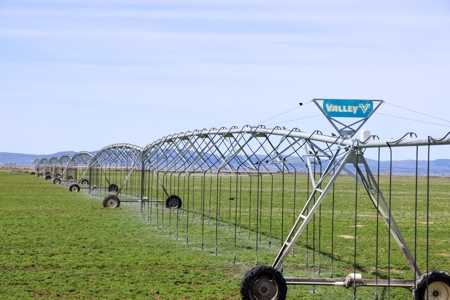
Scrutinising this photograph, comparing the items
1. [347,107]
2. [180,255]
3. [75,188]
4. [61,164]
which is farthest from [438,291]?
[61,164]

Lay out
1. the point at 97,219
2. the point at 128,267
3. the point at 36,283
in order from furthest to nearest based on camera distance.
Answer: the point at 97,219 → the point at 128,267 → the point at 36,283

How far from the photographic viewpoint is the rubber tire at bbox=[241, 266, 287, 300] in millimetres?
11414

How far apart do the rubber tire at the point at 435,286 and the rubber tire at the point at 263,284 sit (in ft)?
8.14

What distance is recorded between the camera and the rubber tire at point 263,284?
449 inches

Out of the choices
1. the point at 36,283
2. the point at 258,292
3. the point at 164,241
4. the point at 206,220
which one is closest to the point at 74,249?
the point at 164,241

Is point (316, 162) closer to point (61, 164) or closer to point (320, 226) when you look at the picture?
point (320, 226)

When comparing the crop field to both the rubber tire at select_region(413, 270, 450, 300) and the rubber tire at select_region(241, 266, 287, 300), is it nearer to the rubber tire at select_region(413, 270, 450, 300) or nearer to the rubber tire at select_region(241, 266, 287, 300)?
the rubber tire at select_region(413, 270, 450, 300)

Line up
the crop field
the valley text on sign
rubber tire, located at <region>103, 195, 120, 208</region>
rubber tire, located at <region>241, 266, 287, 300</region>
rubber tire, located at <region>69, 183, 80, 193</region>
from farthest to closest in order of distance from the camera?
rubber tire, located at <region>69, 183, 80, 193</region>, rubber tire, located at <region>103, 195, 120, 208</region>, the crop field, the valley text on sign, rubber tire, located at <region>241, 266, 287, 300</region>

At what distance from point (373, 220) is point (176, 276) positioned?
1808 cm

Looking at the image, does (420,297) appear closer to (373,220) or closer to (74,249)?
(74,249)

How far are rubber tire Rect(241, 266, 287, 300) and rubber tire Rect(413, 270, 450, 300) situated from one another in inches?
97.7

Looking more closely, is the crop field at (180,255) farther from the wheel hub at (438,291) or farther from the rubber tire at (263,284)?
the rubber tire at (263,284)

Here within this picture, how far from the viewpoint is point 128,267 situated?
1608cm

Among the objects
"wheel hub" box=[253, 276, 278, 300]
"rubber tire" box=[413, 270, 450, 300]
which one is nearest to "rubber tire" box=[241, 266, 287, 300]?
"wheel hub" box=[253, 276, 278, 300]
